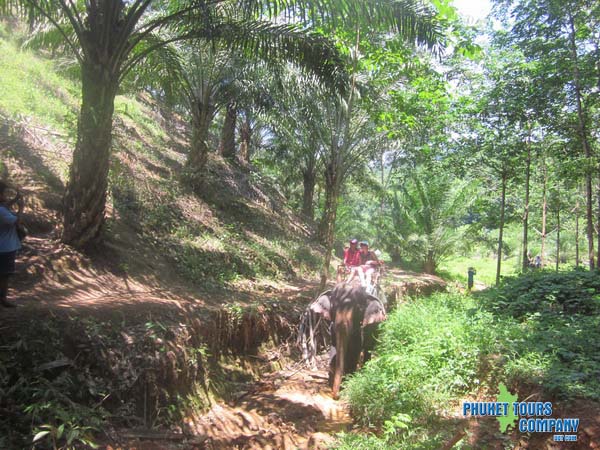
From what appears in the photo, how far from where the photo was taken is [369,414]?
540cm

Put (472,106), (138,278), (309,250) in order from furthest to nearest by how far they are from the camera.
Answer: (309,250), (472,106), (138,278)

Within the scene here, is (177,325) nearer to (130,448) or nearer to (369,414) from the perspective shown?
(130,448)

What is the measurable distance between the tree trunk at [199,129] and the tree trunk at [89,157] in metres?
5.44

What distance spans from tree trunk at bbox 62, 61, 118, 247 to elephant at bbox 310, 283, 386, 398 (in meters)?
3.89

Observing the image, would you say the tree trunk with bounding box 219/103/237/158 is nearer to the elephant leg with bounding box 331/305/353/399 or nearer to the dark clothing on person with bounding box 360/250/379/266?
the dark clothing on person with bounding box 360/250/379/266

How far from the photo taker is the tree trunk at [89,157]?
6.39m

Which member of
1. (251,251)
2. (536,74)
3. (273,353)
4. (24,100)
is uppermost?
(536,74)

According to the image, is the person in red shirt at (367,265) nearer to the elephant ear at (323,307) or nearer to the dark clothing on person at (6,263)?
the elephant ear at (323,307)

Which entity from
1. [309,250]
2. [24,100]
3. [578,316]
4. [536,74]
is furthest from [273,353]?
[536,74]

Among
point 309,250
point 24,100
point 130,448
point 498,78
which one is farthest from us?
point 309,250

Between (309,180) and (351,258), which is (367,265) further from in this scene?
(309,180)

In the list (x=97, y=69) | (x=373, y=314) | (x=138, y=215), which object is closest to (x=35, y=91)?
(x=138, y=215)

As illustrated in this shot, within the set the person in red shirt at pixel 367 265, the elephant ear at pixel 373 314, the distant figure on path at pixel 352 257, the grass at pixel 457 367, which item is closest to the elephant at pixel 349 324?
the elephant ear at pixel 373 314

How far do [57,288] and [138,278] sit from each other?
5.62ft
